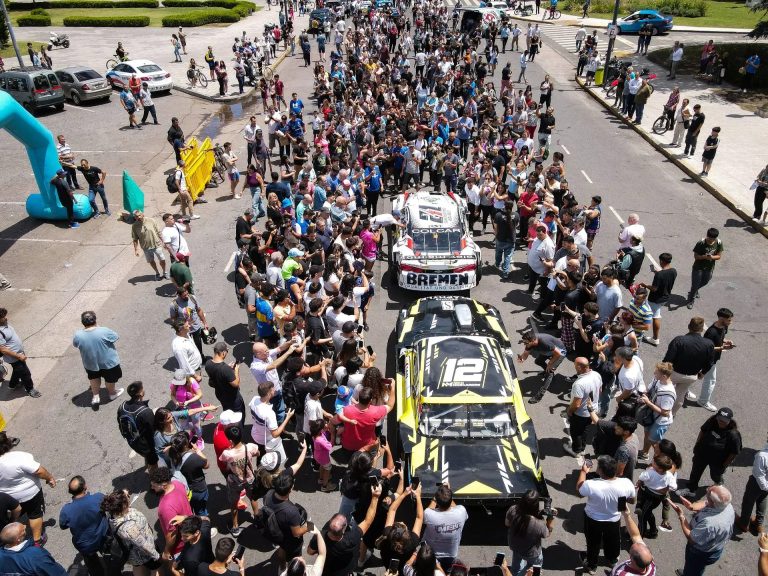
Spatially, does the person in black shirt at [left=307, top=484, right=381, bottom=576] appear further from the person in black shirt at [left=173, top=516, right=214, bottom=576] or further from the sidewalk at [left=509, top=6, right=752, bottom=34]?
the sidewalk at [left=509, top=6, right=752, bottom=34]

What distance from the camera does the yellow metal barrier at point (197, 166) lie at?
17.4m

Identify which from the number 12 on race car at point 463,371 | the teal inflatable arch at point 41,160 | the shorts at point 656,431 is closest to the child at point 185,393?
the number 12 on race car at point 463,371

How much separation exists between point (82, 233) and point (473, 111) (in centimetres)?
1285

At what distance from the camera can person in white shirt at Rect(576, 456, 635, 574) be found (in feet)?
21.1

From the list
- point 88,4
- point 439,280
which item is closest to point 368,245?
point 439,280

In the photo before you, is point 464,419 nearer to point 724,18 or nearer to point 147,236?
point 147,236

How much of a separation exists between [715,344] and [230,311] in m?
8.91

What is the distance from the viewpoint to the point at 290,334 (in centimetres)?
912

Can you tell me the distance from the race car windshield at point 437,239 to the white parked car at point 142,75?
20.9 m

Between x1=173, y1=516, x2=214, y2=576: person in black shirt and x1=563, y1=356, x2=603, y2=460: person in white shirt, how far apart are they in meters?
→ 5.02

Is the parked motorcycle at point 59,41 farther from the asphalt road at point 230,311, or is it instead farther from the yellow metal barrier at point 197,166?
the yellow metal barrier at point 197,166

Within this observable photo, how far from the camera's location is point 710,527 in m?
6.07

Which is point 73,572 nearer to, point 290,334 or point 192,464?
point 192,464

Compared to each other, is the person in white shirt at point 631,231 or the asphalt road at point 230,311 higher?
the person in white shirt at point 631,231
